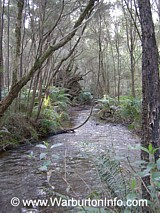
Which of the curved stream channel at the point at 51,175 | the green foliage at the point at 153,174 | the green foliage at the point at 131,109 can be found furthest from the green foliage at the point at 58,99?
the green foliage at the point at 153,174

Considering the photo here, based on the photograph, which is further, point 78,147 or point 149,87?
point 78,147

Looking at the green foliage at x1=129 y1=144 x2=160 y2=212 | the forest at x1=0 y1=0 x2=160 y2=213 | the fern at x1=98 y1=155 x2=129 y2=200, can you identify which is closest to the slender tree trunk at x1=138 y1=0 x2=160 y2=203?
the forest at x1=0 y1=0 x2=160 y2=213

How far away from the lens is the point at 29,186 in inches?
160

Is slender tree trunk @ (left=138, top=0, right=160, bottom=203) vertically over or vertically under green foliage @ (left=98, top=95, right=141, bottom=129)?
over

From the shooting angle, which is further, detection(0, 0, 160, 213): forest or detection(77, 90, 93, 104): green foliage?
detection(77, 90, 93, 104): green foliage

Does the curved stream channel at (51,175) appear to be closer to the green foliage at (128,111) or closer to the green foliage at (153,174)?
the green foliage at (153,174)

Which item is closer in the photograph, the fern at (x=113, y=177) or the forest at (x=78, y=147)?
the forest at (x=78, y=147)

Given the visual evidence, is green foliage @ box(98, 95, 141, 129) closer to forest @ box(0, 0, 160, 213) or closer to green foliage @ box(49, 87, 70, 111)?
forest @ box(0, 0, 160, 213)

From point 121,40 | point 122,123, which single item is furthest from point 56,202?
point 121,40

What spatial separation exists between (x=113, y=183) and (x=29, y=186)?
2.21 metres

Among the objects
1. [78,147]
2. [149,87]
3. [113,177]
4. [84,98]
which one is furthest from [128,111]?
[84,98]

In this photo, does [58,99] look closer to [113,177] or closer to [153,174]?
[113,177]

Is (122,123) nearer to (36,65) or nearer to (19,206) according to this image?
(36,65)

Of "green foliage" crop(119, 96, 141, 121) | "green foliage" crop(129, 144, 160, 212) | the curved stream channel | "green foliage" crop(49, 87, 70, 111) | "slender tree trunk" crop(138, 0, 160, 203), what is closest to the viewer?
"green foliage" crop(129, 144, 160, 212)
